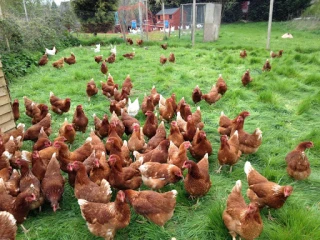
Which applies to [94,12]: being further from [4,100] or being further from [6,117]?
[6,117]

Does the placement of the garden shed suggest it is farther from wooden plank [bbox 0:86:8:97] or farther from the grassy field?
the grassy field

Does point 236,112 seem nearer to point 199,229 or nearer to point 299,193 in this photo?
point 299,193

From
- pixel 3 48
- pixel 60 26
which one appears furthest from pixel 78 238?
pixel 60 26

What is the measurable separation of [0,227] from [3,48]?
32.5 ft

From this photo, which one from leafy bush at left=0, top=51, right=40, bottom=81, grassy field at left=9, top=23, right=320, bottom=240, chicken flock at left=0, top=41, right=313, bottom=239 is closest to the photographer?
chicken flock at left=0, top=41, right=313, bottom=239

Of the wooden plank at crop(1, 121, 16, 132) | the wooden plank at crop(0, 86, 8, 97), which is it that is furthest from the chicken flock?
the wooden plank at crop(0, 86, 8, 97)

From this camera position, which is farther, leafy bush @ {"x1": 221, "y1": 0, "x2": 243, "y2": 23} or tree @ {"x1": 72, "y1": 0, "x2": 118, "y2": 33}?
leafy bush @ {"x1": 221, "y1": 0, "x2": 243, "y2": 23}

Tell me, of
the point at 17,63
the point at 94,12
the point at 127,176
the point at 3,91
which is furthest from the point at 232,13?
the point at 127,176

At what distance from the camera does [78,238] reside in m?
2.74

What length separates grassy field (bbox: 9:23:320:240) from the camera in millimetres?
2744

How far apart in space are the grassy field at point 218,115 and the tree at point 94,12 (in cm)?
684

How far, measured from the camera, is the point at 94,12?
18031 mm

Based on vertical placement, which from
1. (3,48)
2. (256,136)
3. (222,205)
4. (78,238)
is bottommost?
(78,238)

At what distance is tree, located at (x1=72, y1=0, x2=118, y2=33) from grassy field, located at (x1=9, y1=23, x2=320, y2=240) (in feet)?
22.4
